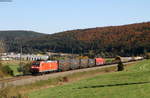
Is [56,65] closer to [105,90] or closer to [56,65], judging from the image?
[56,65]

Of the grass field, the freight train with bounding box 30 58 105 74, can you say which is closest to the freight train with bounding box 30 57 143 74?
the freight train with bounding box 30 58 105 74

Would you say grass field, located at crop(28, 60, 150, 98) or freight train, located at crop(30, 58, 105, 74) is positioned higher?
freight train, located at crop(30, 58, 105, 74)

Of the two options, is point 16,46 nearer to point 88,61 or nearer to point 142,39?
point 142,39

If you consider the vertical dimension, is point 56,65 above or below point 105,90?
above

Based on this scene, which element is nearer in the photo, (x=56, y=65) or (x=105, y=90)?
(x=105, y=90)

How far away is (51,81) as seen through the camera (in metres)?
42.2

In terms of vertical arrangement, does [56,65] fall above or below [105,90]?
above

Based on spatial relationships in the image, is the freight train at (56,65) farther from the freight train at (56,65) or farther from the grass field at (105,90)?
the grass field at (105,90)

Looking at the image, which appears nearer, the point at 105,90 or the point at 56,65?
the point at 105,90

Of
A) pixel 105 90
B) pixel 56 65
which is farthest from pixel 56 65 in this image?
pixel 105 90

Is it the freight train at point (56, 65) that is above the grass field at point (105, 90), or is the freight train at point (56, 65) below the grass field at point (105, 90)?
above

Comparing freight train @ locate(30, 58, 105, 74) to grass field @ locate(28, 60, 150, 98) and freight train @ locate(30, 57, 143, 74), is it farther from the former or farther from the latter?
grass field @ locate(28, 60, 150, 98)

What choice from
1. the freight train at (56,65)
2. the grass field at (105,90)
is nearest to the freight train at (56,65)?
the freight train at (56,65)

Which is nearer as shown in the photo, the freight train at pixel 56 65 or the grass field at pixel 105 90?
the grass field at pixel 105 90
